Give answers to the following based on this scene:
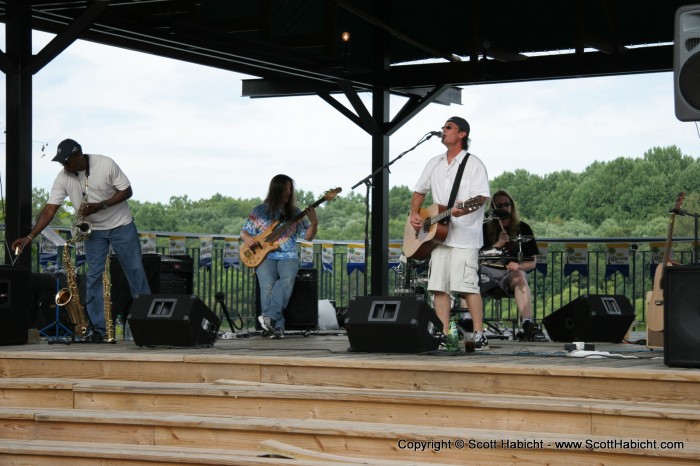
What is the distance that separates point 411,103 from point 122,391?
20.7 ft

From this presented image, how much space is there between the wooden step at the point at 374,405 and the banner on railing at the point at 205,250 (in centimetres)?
555

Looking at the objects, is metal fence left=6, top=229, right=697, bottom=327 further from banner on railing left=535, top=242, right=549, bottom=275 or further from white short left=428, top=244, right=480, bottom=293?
white short left=428, top=244, right=480, bottom=293

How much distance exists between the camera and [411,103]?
11305 millimetres

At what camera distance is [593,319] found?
8.32 metres

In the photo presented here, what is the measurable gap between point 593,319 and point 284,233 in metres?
2.62

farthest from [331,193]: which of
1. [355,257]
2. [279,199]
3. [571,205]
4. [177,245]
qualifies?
[571,205]

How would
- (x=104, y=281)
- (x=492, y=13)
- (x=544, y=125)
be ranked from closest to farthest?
(x=104, y=281)
(x=492, y=13)
(x=544, y=125)

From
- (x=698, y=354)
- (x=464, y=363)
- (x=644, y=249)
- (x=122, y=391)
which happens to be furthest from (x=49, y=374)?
(x=644, y=249)

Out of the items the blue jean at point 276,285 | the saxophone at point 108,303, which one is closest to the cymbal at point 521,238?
the blue jean at point 276,285

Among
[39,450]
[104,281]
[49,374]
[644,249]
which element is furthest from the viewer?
[644,249]

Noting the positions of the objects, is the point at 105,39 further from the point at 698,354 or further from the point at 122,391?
the point at 698,354

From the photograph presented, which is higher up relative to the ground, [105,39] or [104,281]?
[105,39]

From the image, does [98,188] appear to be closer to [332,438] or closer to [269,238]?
[269,238]

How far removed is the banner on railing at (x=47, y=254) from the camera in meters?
10.2
